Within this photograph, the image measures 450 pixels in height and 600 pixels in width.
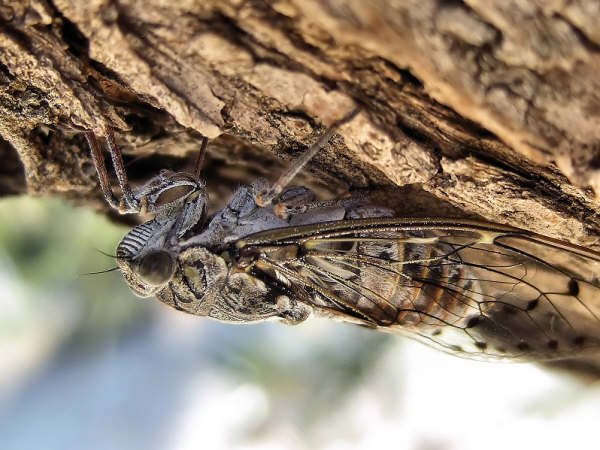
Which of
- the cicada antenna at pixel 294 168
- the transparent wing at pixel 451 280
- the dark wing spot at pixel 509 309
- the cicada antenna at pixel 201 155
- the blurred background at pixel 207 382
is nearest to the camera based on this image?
the cicada antenna at pixel 294 168

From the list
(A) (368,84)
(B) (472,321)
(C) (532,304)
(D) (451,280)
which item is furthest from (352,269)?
(A) (368,84)

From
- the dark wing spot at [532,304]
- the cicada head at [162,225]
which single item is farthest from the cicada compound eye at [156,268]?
the dark wing spot at [532,304]

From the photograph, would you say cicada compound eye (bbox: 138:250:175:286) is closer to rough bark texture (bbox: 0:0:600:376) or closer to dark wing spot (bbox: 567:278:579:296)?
rough bark texture (bbox: 0:0:600:376)

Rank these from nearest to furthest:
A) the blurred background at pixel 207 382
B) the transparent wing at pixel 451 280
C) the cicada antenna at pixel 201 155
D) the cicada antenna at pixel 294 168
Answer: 1. the cicada antenna at pixel 294 168
2. the transparent wing at pixel 451 280
3. the cicada antenna at pixel 201 155
4. the blurred background at pixel 207 382

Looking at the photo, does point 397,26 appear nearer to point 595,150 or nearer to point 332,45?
point 332,45

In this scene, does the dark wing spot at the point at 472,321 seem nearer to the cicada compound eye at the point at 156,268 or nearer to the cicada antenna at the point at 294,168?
the cicada antenna at the point at 294,168

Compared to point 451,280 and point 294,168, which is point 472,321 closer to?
point 451,280

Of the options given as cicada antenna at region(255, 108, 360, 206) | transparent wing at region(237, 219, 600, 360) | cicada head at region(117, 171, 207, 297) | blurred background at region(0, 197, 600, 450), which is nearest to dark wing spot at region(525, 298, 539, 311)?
transparent wing at region(237, 219, 600, 360)
